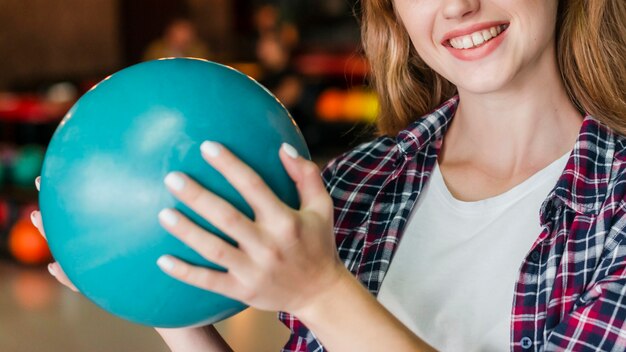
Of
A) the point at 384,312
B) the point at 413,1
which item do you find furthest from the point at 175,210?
the point at 413,1

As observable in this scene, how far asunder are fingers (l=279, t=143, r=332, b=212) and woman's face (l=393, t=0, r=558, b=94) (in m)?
0.48

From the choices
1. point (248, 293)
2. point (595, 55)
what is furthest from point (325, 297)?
point (595, 55)

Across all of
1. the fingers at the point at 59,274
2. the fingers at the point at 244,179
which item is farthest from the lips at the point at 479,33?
the fingers at the point at 59,274

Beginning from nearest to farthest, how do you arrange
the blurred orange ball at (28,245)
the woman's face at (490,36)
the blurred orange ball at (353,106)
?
the woman's face at (490,36) → the blurred orange ball at (28,245) → the blurred orange ball at (353,106)

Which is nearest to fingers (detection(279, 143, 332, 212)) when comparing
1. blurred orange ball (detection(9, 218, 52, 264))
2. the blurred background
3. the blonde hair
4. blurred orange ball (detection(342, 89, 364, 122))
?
the blonde hair

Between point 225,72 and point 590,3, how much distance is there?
68 centimetres

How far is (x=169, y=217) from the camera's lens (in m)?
1.06

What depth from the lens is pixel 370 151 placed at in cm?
179

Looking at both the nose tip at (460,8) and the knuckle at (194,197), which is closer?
the knuckle at (194,197)

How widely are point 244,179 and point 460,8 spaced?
59cm

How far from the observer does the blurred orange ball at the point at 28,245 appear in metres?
5.16

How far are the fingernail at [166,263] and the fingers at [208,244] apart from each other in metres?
0.04

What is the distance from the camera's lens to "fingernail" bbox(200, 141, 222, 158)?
3.56 feet

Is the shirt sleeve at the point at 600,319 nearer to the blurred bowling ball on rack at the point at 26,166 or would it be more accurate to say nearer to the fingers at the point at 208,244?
the fingers at the point at 208,244
